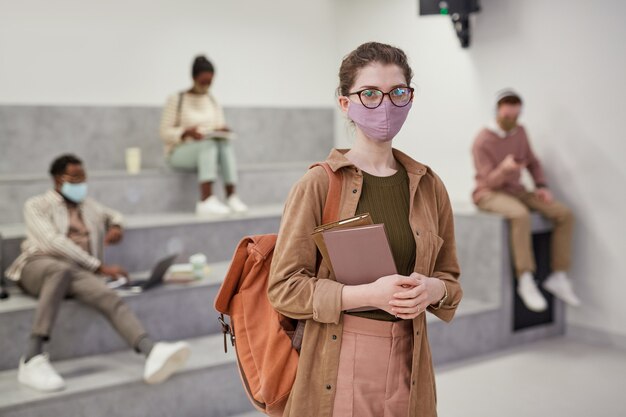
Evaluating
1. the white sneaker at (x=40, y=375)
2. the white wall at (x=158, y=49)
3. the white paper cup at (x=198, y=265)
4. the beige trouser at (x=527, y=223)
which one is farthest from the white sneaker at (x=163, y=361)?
the white wall at (x=158, y=49)

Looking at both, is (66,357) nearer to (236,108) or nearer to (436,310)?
(436,310)

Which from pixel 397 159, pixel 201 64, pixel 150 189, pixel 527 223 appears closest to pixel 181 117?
pixel 201 64

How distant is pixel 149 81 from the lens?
599cm

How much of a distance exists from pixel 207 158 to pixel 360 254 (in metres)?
3.83

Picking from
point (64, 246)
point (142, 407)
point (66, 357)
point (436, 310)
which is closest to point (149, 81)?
point (64, 246)

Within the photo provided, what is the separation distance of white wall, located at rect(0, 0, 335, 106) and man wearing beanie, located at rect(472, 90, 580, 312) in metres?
2.41

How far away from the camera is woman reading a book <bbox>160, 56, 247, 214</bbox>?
5.25 metres

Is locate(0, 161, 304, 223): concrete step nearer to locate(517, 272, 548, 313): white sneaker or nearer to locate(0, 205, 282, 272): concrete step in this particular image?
locate(0, 205, 282, 272): concrete step

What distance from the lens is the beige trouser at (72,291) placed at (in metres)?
3.52

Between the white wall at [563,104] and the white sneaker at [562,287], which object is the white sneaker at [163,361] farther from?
the white wall at [563,104]

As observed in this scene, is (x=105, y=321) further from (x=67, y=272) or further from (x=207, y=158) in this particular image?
(x=207, y=158)

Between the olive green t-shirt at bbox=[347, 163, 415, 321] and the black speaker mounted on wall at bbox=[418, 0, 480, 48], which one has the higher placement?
the black speaker mounted on wall at bbox=[418, 0, 480, 48]

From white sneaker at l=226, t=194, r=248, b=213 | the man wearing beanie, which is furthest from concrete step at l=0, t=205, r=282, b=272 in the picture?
the man wearing beanie

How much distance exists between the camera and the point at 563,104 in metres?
4.88
